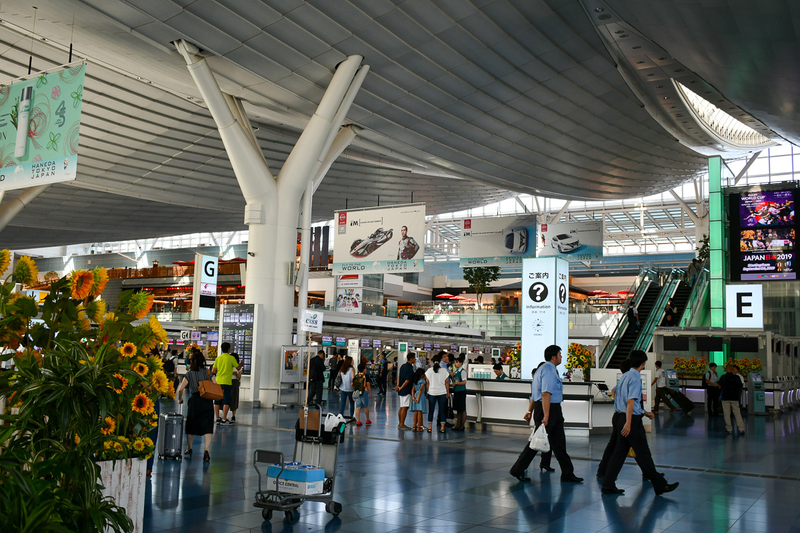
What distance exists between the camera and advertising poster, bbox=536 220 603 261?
77.6 feet

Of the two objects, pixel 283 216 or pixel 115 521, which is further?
pixel 283 216

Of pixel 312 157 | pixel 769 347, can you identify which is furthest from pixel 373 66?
pixel 769 347

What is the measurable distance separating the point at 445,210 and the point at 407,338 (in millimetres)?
9656

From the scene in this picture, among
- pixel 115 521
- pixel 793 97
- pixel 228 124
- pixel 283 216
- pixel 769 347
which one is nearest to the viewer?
pixel 115 521

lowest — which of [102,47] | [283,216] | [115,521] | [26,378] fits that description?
[115,521]

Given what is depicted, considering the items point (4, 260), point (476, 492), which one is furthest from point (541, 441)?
point (4, 260)

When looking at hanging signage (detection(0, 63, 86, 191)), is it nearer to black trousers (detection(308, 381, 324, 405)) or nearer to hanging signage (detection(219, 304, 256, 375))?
hanging signage (detection(219, 304, 256, 375))

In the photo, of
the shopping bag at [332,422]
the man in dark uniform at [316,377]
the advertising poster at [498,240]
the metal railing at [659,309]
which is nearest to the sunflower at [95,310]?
the shopping bag at [332,422]

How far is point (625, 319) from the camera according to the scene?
22.9 meters

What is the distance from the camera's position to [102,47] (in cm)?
1451

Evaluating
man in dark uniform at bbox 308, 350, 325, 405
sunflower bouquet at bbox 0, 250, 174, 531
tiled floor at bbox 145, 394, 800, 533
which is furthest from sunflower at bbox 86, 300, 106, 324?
man in dark uniform at bbox 308, 350, 325, 405

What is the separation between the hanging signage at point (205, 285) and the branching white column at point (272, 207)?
7.85 metres

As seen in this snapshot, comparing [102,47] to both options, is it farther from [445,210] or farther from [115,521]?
[445,210]

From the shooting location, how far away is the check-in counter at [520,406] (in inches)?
474
